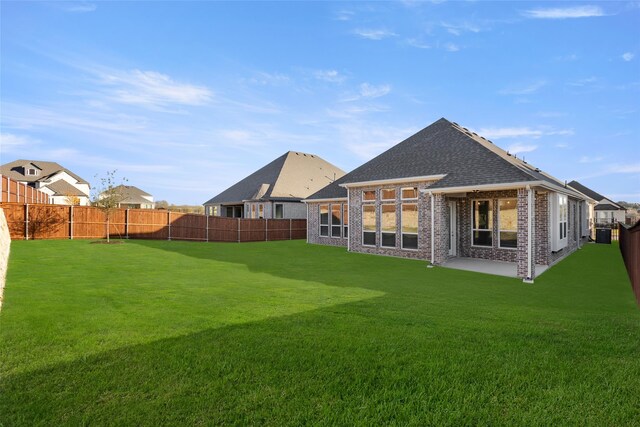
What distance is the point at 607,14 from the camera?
33.9ft

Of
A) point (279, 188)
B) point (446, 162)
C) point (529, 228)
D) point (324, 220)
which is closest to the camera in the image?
point (529, 228)

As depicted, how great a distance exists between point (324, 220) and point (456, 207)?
9796mm

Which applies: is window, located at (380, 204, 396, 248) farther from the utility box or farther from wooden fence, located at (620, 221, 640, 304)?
the utility box

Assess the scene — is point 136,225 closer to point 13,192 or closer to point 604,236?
point 13,192

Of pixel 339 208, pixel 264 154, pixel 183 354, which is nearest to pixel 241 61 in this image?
pixel 339 208

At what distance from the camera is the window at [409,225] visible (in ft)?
50.1

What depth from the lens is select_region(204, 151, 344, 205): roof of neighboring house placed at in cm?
3216

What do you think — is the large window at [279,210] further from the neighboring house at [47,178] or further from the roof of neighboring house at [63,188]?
the roof of neighboring house at [63,188]

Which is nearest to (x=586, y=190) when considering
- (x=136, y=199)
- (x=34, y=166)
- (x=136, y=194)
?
(x=136, y=199)

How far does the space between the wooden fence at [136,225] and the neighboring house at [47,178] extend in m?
32.0

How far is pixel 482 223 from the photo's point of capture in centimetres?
1469

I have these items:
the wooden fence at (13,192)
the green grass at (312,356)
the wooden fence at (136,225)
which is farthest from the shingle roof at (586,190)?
the wooden fence at (13,192)

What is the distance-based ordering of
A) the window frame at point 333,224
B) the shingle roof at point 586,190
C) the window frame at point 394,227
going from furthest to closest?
the shingle roof at point 586,190
the window frame at point 333,224
the window frame at point 394,227

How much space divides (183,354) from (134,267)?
8910mm
